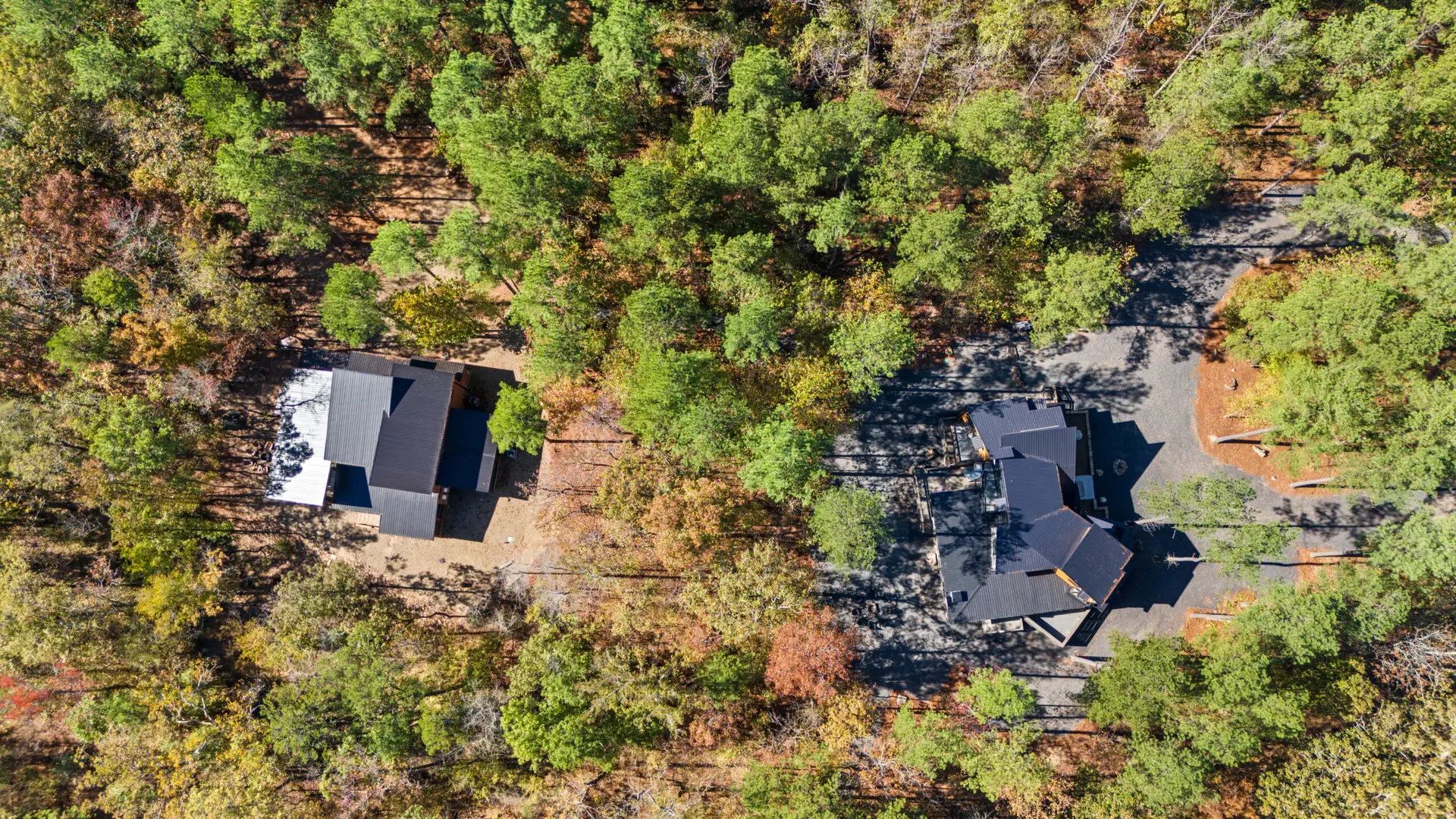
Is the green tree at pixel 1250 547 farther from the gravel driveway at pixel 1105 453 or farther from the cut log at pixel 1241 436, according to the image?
the cut log at pixel 1241 436

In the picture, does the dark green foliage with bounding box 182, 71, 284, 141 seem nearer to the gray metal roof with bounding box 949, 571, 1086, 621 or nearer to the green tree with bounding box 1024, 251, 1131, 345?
the green tree with bounding box 1024, 251, 1131, 345

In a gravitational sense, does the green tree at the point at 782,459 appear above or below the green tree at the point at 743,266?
below

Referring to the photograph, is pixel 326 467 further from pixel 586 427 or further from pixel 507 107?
pixel 507 107

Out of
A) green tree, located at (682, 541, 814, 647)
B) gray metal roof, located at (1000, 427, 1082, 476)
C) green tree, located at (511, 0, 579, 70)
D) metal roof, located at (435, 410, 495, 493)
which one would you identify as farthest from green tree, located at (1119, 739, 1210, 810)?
green tree, located at (511, 0, 579, 70)

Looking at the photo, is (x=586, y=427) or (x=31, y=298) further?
(x=586, y=427)

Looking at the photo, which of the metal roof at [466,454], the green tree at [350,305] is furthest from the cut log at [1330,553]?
the green tree at [350,305]

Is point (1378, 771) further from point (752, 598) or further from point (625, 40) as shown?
point (625, 40)

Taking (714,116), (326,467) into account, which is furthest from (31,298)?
(714,116)
